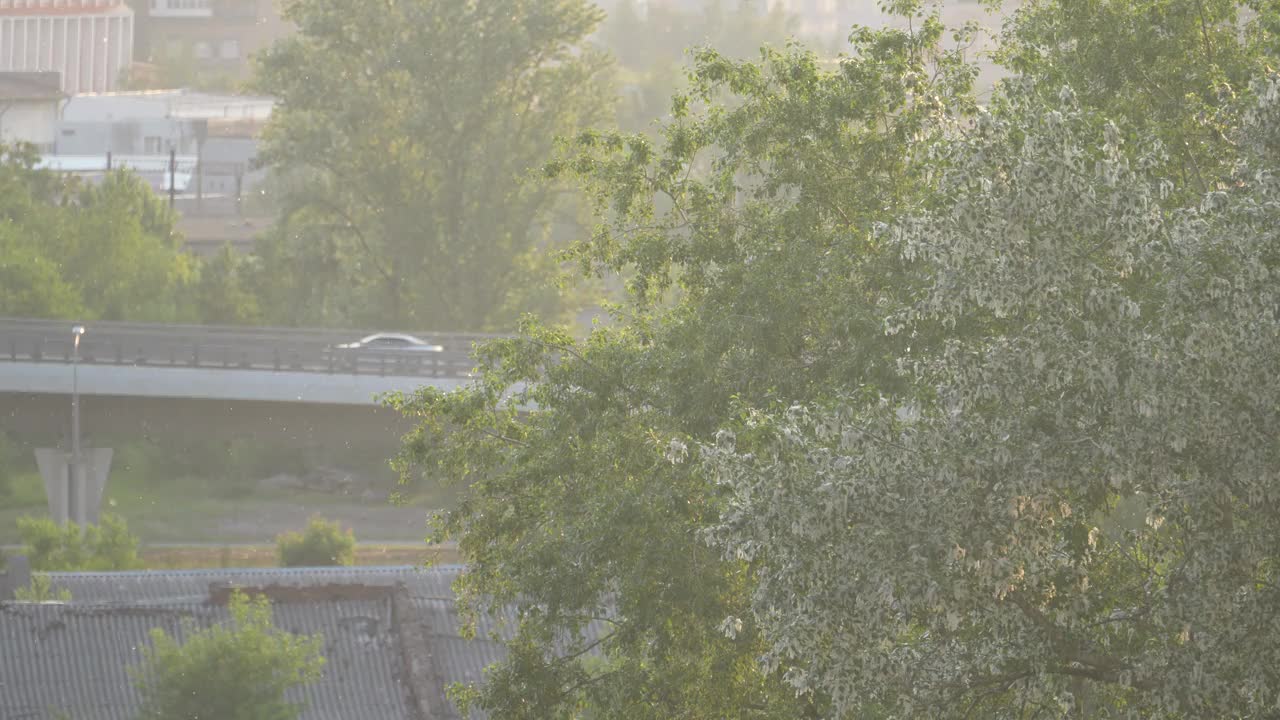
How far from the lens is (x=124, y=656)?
109ft

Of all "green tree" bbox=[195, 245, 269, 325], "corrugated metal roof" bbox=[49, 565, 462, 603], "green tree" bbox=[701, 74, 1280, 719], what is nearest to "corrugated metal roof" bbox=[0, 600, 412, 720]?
"corrugated metal roof" bbox=[49, 565, 462, 603]

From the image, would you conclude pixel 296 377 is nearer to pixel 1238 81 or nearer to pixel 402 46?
pixel 402 46

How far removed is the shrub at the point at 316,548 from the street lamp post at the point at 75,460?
5.33m

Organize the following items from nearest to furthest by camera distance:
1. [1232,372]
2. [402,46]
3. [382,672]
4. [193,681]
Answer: [1232,372]
[193,681]
[382,672]
[402,46]

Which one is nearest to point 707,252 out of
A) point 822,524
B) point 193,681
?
point 822,524

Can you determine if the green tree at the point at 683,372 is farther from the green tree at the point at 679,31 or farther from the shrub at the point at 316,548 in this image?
the green tree at the point at 679,31

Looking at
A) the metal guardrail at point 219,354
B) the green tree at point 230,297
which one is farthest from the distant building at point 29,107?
the metal guardrail at point 219,354

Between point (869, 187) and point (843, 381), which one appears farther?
point (869, 187)

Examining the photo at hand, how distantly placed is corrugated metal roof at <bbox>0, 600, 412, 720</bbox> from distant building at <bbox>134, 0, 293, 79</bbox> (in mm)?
101833

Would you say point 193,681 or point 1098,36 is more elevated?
point 1098,36

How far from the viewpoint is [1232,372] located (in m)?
10.0

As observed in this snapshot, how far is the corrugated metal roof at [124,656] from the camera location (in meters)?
31.8

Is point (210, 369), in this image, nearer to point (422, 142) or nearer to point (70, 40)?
point (422, 142)

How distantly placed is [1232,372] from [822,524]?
2.55 meters
